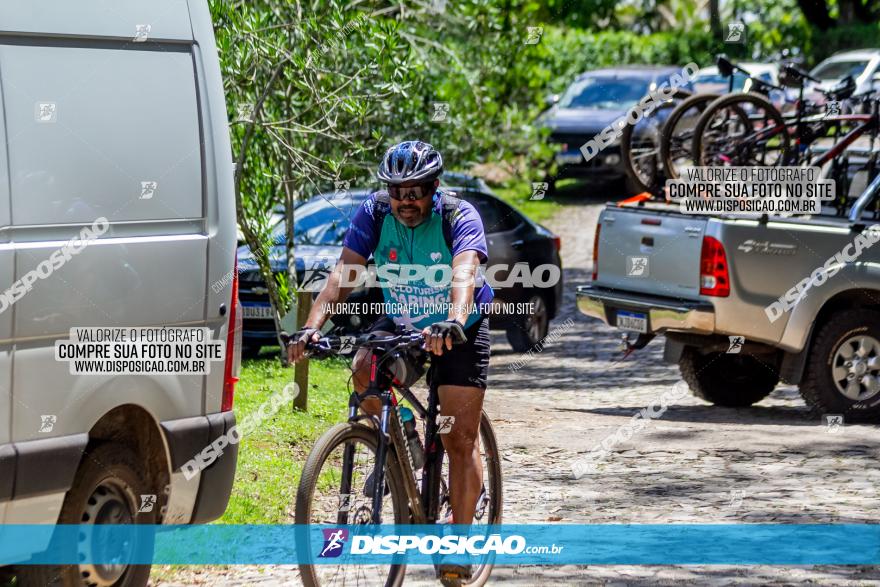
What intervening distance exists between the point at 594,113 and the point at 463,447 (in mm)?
20380

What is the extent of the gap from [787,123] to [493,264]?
12.7ft

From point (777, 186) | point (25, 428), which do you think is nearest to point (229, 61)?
point (777, 186)

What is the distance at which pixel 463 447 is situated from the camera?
595 cm

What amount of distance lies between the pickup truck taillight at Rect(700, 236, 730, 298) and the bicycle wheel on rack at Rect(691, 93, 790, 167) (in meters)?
1.40

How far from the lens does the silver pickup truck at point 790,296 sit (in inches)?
395

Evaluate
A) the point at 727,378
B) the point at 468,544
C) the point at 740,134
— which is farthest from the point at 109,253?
the point at 740,134

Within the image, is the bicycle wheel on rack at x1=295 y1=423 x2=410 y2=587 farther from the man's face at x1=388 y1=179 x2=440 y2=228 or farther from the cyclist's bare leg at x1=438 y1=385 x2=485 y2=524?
the man's face at x1=388 y1=179 x2=440 y2=228

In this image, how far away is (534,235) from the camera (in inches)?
597

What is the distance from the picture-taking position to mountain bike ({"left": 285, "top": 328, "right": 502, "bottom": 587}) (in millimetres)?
5332

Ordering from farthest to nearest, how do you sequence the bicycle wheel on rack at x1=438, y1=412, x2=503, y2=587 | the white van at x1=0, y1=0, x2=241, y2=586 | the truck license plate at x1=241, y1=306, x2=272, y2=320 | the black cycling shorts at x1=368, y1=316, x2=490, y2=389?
1. the truck license plate at x1=241, y1=306, x2=272, y2=320
2. the bicycle wheel on rack at x1=438, y1=412, x2=503, y2=587
3. the black cycling shorts at x1=368, y1=316, x2=490, y2=389
4. the white van at x1=0, y1=0, x2=241, y2=586

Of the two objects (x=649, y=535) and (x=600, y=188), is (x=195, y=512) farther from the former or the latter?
(x=600, y=188)

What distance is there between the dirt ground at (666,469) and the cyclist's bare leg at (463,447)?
2.15 ft

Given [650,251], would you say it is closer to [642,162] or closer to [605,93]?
[642,162]

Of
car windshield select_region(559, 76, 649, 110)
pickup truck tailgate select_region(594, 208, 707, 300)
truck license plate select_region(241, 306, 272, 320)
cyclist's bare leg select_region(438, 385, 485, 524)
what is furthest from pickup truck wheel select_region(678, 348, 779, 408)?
car windshield select_region(559, 76, 649, 110)
